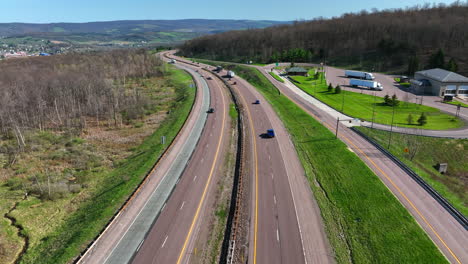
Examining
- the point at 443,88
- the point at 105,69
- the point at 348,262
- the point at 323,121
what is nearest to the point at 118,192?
the point at 348,262

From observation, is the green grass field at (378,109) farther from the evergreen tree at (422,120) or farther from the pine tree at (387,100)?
the pine tree at (387,100)

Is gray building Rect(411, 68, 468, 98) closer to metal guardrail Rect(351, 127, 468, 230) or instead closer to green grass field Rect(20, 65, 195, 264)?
metal guardrail Rect(351, 127, 468, 230)

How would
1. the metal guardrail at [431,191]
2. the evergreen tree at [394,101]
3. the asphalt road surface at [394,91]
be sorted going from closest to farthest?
1. the metal guardrail at [431,191]
2. the asphalt road surface at [394,91]
3. the evergreen tree at [394,101]

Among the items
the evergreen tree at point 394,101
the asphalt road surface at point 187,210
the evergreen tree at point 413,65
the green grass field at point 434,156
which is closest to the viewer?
the asphalt road surface at point 187,210

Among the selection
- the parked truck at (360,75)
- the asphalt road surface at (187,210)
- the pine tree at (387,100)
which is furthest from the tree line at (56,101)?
the parked truck at (360,75)

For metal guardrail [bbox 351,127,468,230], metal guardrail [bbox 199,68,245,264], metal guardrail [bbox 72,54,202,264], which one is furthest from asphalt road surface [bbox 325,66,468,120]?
metal guardrail [bbox 72,54,202,264]

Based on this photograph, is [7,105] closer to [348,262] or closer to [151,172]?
[151,172]
